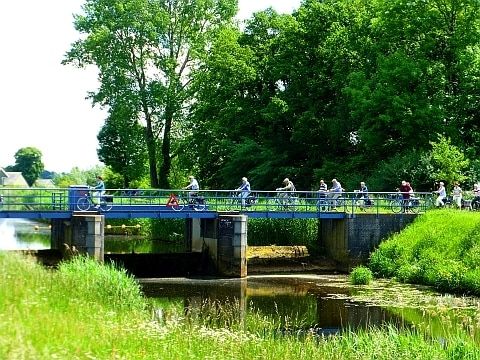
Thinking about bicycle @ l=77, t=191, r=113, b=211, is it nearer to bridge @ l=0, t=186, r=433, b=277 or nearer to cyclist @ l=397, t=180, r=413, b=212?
bridge @ l=0, t=186, r=433, b=277

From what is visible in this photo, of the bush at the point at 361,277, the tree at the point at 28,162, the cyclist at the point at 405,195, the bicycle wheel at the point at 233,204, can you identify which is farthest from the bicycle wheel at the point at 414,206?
the tree at the point at 28,162

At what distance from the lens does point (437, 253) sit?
29.8 metres

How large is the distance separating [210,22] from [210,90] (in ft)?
27.9

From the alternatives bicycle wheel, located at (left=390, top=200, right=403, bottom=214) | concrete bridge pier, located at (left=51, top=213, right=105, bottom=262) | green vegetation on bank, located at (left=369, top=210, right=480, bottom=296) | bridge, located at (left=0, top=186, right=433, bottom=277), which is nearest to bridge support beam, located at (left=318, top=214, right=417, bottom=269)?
bridge, located at (left=0, top=186, right=433, bottom=277)

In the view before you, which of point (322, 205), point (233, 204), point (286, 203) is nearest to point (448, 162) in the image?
point (322, 205)

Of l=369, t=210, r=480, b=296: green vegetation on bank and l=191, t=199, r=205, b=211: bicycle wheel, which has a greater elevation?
l=191, t=199, r=205, b=211: bicycle wheel

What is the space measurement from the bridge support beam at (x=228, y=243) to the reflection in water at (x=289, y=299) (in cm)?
89

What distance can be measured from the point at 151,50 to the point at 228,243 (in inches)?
1191

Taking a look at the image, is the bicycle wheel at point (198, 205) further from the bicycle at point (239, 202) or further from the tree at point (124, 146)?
the tree at point (124, 146)

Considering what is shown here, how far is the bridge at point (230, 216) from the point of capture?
30.8m

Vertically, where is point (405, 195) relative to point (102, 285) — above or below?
above

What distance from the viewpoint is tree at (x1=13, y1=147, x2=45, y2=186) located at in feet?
549

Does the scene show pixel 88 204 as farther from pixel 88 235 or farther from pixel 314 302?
pixel 314 302

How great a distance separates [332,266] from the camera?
115ft
